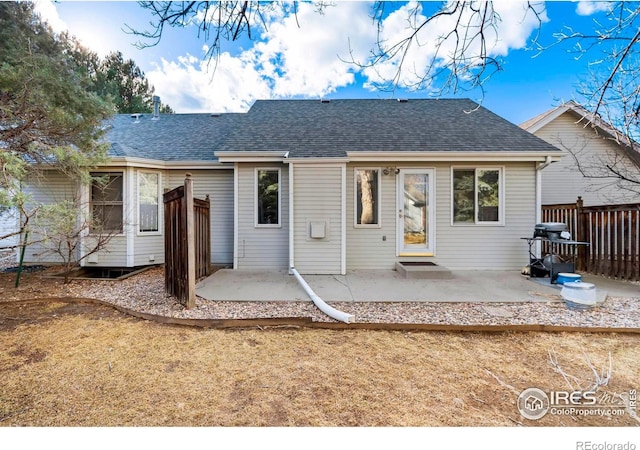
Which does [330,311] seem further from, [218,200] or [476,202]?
[218,200]

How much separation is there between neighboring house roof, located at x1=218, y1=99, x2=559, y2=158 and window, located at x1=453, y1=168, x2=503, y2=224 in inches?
25.7

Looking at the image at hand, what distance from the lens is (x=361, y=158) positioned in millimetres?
6648

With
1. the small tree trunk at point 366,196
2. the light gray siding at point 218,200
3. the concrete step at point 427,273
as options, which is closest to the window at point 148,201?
the light gray siding at point 218,200

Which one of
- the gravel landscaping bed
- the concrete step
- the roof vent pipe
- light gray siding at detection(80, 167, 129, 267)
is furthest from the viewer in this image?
the roof vent pipe

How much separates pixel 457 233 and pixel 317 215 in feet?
11.6

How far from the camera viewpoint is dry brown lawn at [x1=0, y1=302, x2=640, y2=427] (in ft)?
6.59

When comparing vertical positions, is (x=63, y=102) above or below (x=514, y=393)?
above

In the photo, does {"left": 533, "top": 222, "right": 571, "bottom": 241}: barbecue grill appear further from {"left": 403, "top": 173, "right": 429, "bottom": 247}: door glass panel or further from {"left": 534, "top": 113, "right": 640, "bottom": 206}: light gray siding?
{"left": 534, "top": 113, "right": 640, "bottom": 206}: light gray siding

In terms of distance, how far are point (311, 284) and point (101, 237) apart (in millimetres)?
5024

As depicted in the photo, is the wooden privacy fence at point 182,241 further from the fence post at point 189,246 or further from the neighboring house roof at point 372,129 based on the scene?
the neighboring house roof at point 372,129

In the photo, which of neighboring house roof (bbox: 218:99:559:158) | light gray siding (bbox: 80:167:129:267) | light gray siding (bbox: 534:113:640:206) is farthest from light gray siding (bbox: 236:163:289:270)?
light gray siding (bbox: 534:113:640:206)

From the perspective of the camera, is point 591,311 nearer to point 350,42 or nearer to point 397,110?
point 350,42

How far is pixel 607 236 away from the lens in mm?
5992
